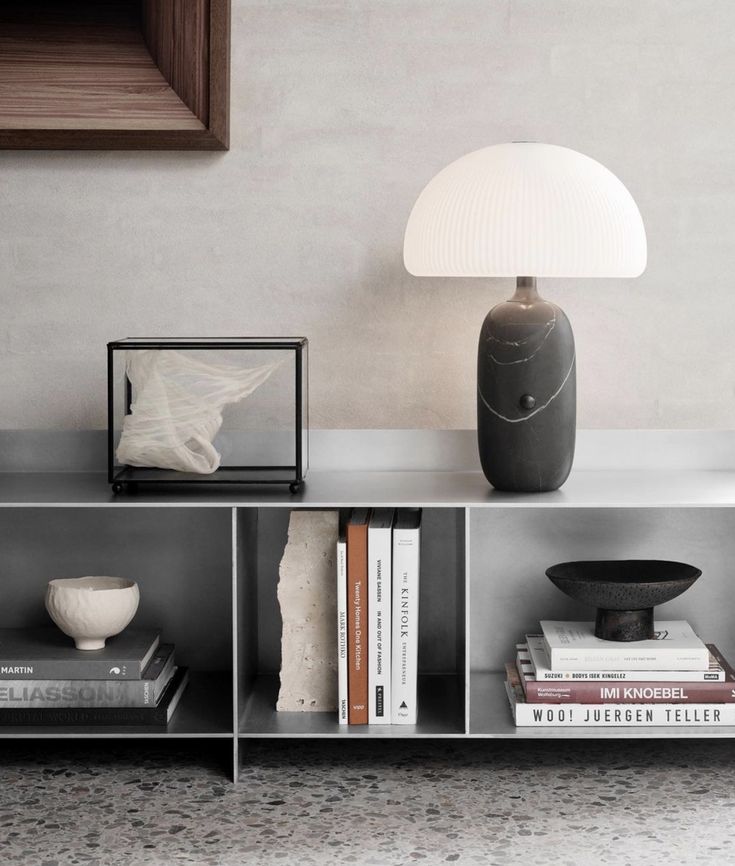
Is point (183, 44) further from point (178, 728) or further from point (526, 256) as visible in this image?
point (178, 728)

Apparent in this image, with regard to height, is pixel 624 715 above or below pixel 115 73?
below

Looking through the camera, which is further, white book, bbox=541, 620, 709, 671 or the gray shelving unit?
the gray shelving unit

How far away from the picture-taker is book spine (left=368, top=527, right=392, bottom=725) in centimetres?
155

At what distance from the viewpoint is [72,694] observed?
62.5 inches

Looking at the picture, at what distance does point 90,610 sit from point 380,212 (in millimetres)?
794

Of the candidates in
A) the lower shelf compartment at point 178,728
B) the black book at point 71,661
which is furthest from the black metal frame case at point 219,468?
the lower shelf compartment at point 178,728

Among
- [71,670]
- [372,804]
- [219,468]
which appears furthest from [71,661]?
[372,804]

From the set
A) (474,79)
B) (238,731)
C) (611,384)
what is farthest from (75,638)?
(474,79)

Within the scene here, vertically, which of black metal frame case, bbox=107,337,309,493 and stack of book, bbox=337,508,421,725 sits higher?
black metal frame case, bbox=107,337,309,493

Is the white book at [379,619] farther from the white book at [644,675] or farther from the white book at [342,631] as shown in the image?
the white book at [644,675]

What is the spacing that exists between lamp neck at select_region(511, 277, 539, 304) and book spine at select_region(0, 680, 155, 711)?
0.80 m

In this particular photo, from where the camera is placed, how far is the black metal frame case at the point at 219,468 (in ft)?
5.33

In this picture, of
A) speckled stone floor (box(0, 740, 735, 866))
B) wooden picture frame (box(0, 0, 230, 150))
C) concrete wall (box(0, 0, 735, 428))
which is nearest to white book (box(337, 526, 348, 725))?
speckled stone floor (box(0, 740, 735, 866))

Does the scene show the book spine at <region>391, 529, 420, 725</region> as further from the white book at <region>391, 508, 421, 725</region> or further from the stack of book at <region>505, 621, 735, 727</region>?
the stack of book at <region>505, 621, 735, 727</region>
